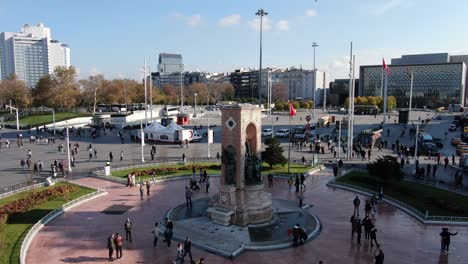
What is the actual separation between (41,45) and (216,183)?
19678cm

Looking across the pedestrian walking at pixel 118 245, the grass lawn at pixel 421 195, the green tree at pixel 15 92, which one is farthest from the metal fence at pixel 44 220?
the green tree at pixel 15 92

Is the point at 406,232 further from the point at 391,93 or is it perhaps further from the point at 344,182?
the point at 391,93

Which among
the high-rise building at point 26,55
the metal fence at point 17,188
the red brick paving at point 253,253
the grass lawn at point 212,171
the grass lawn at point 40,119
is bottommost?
the red brick paving at point 253,253

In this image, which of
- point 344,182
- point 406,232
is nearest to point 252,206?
point 406,232

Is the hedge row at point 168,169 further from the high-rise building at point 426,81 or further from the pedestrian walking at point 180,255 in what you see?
the high-rise building at point 426,81

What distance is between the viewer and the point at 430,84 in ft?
427

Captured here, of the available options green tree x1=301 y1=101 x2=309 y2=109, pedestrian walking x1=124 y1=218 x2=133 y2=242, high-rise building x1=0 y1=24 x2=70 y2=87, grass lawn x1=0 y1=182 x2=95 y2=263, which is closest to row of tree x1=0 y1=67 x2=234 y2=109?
green tree x1=301 y1=101 x2=309 y2=109

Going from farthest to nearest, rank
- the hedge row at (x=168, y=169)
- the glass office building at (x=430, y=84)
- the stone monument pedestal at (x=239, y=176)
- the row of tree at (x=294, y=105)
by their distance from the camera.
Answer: the glass office building at (x=430, y=84) < the row of tree at (x=294, y=105) < the hedge row at (x=168, y=169) < the stone monument pedestal at (x=239, y=176)

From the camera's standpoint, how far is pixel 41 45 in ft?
625

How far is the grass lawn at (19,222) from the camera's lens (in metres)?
14.1

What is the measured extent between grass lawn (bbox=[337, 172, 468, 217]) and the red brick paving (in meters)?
1.55

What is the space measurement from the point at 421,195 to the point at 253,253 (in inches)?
492

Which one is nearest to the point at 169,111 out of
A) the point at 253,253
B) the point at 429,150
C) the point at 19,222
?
the point at 429,150

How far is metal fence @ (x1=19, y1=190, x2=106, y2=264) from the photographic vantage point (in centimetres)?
1461
